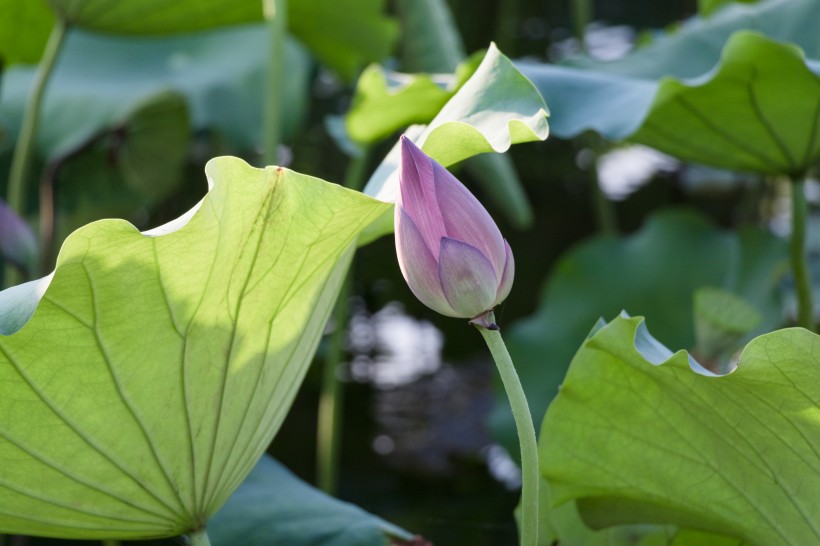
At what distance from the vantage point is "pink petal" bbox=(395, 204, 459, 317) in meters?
0.54

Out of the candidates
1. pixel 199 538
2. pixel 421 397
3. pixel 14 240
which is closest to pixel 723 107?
pixel 199 538

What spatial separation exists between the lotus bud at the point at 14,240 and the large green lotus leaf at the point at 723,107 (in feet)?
1.71

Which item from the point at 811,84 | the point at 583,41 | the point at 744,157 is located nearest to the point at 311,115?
the point at 583,41

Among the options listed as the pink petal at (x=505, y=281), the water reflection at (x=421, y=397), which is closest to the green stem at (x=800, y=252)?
the pink petal at (x=505, y=281)

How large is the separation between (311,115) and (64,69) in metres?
0.51

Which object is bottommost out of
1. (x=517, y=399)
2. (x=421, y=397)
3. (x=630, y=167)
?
(x=421, y=397)

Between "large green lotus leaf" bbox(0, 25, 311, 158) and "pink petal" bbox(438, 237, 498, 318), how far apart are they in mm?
1001

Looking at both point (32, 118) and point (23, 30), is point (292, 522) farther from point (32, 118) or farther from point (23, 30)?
point (23, 30)

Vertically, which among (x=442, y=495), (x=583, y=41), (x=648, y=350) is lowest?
(x=442, y=495)

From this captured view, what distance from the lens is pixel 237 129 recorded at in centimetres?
156

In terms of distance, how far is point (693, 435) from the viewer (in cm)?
64

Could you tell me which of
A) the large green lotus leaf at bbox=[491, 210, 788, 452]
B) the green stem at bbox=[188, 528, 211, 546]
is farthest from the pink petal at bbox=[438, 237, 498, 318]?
the large green lotus leaf at bbox=[491, 210, 788, 452]

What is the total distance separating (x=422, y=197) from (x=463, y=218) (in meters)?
0.02

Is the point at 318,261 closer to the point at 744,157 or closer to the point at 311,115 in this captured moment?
the point at 744,157
